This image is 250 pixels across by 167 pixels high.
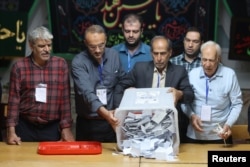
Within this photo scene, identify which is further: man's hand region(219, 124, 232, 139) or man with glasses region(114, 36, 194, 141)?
man with glasses region(114, 36, 194, 141)

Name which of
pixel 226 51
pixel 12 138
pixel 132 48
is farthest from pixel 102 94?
pixel 226 51

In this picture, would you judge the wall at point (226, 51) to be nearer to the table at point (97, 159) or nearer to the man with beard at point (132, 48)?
the man with beard at point (132, 48)

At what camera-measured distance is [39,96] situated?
11.2ft

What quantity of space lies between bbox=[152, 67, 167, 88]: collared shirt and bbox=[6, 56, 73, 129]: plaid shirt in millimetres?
599

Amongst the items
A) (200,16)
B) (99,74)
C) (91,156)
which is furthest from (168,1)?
(91,156)

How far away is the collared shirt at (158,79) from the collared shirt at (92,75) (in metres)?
0.30

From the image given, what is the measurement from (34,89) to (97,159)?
0.77 meters

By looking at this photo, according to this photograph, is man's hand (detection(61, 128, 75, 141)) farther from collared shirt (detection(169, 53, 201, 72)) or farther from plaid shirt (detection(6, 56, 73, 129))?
collared shirt (detection(169, 53, 201, 72))

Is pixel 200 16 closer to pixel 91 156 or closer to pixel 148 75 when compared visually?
pixel 148 75

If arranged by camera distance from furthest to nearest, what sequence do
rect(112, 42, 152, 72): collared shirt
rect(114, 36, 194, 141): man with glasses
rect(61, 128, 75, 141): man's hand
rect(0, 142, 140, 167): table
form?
rect(112, 42, 152, 72): collared shirt, rect(61, 128, 75, 141): man's hand, rect(114, 36, 194, 141): man with glasses, rect(0, 142, 140, 167): table

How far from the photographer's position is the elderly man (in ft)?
11.0

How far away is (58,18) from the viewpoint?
4.79 m

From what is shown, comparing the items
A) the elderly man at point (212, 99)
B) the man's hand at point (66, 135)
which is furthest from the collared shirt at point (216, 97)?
the man's hand at point (66, 135)

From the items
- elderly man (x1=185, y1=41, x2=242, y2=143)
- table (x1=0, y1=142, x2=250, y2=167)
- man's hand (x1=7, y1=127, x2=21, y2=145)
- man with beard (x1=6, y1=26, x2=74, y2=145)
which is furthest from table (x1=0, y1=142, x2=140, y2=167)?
elderly man (x1=185, y1=41, x2=242, y2=143)
